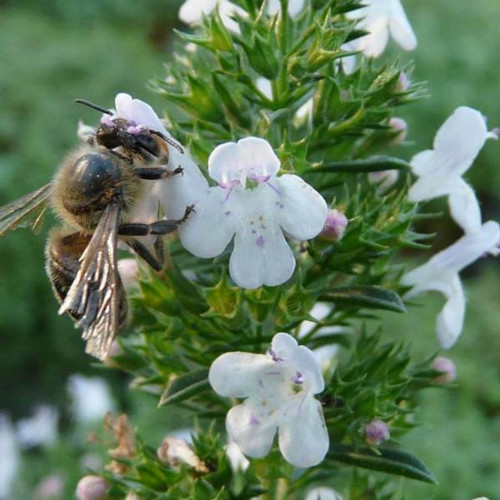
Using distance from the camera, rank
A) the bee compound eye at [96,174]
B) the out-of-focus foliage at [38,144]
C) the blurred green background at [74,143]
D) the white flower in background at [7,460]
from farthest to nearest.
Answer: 1. the out-of-focus foliage at [38,144]
2. the blurred green background at [74,143]
3. the white flower in background at [7,460]
4. the bee compound eye at [96,174]

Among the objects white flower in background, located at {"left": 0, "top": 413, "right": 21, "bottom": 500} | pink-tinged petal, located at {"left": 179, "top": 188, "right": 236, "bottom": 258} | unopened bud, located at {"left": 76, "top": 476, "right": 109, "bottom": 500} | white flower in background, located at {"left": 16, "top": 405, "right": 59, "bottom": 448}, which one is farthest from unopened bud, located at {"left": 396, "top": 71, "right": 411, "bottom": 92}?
white flower in background, located at {"left": 16, "top": 405, "right": 59, "bottom": 448}

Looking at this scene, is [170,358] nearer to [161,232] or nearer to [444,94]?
[161,232]

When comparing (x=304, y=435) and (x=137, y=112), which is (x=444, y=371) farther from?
(x=137, y=112)

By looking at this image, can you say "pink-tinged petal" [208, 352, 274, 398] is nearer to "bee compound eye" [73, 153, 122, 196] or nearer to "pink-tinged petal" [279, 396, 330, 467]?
"pink-tinged petal" [279, 396, 330, 467]

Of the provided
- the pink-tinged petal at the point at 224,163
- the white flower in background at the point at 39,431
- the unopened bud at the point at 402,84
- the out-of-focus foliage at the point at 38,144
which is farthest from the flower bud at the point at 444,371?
the out-of-focus foliage at the point at 38,144

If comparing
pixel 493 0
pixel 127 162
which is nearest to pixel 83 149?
pixel 127 162

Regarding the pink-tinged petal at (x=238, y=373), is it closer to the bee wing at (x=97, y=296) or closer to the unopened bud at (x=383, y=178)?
the bee wing at (x=97, y=296)
